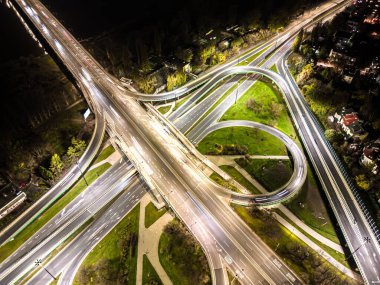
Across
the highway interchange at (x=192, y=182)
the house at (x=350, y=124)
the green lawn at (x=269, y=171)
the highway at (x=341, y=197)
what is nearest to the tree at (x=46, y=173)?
the highway interchange at (x=192, y=182)

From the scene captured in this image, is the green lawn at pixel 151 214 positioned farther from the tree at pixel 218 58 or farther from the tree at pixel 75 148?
the tree at pixel 218 58

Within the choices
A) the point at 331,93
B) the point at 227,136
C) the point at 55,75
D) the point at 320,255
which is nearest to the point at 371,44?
the point at 331,93

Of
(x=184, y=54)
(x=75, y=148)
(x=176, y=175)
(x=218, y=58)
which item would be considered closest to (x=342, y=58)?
(x=218, y=58)

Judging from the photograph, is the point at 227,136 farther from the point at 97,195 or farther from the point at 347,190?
the point at 97,195

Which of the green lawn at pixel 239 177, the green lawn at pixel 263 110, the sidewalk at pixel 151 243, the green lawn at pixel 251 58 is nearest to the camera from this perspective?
the sidewalk at pixel 151 243

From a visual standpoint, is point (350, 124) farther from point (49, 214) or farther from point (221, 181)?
point (49, 214)

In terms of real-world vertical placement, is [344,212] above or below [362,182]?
below
